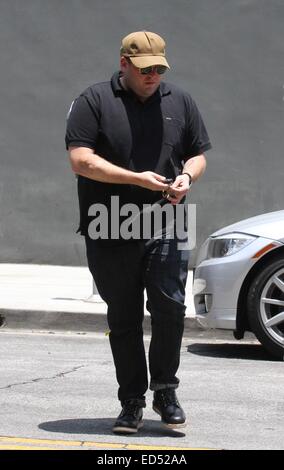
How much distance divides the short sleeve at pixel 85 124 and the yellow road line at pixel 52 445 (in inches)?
57.4

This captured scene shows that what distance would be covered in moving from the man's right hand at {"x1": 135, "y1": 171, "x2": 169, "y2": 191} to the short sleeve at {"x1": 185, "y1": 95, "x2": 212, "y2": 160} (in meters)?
0.39

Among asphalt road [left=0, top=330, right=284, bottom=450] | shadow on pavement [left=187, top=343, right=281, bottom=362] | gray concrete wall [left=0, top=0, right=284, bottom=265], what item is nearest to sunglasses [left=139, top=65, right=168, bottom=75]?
asphalt road [left=0, top=330, right=284, bottom=450]

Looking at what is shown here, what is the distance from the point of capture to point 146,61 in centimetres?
539

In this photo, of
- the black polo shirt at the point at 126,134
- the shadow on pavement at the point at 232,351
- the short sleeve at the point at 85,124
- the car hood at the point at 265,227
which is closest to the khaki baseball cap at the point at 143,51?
the black polo shirt at the point at 126,134

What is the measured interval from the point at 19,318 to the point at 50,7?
5656 mm

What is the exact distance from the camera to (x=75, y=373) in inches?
299

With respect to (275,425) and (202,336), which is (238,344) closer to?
(202,336)

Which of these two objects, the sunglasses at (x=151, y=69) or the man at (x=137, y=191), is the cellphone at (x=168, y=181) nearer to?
the man at (x=137, y=191)

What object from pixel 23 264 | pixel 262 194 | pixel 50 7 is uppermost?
pixel 50 7

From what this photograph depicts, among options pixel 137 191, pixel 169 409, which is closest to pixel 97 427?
pixel 169 409

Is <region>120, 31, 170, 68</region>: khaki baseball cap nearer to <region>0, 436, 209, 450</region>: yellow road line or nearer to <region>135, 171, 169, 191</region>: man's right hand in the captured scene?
<region>135, 171, 169, 191</region>: man's right hand

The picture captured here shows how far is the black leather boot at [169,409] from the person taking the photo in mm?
5582

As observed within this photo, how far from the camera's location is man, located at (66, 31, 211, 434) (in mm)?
5453
